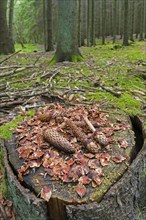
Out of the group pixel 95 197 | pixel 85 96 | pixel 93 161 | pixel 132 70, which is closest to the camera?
pixel 95 197

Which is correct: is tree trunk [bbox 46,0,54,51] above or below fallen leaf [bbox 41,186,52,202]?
above

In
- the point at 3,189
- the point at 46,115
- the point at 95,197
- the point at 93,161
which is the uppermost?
the point at 46,115

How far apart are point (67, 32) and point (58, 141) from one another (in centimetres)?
606

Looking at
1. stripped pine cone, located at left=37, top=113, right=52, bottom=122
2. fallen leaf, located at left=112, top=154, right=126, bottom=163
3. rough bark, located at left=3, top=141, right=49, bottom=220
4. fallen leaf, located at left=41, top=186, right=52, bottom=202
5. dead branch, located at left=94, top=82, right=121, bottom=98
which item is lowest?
rough bark, located at left=3, top=141, right=49, bottom=220

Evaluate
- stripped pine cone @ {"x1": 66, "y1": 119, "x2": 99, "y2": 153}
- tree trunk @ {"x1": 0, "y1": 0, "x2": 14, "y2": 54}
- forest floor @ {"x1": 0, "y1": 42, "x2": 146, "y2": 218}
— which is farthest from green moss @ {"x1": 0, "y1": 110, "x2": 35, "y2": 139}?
tree trunk @ {"x1": 0, "y1": 0, "x2": 14, "y2": 54}

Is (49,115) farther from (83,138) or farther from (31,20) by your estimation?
(31,20)

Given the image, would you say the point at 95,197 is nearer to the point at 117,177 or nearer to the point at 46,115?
the point at 117,177

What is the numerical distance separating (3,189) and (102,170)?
45.4 inches

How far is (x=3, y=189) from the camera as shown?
274cm

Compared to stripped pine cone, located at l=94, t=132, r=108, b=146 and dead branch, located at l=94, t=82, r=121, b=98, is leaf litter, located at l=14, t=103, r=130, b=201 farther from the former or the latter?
dead branch, located at l=94, t=82, r=121, b=98

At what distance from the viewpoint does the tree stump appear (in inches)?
80.4

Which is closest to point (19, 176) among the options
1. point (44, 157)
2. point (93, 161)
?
point (44, 157)

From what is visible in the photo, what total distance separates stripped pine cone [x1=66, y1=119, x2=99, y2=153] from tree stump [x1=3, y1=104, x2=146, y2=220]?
54 millimetres

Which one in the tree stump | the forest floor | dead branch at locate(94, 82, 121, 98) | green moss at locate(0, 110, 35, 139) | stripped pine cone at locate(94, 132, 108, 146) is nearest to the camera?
the tree stump
